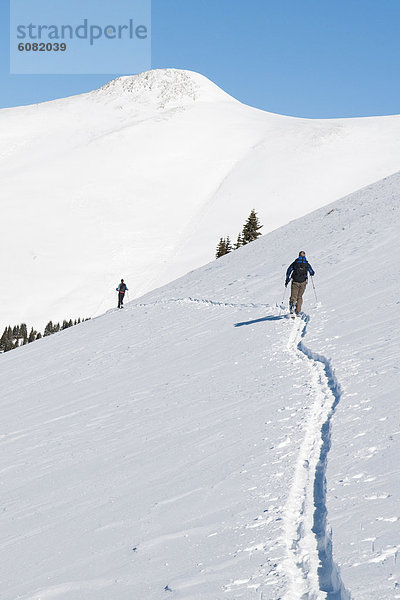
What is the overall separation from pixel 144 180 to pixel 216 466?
388ft

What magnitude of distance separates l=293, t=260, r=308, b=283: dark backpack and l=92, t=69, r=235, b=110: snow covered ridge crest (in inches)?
6284

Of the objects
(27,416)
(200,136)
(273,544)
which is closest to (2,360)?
(27,416)

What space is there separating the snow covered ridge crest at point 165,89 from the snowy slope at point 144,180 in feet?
2.23

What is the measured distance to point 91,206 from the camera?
109 metres

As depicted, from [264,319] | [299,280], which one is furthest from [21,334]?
[299,280]

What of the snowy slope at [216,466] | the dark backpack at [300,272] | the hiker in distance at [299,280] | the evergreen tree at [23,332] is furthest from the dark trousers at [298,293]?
the evergreen tree at [23,332]

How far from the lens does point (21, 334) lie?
61.8 m

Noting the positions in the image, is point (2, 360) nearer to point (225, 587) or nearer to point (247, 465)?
point (247, 465)

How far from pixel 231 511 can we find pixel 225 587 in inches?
51.5

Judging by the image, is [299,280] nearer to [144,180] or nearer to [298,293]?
[298,293]

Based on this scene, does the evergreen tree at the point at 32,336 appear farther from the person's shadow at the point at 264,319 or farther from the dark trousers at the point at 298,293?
the dark trousers at the point at 298,293

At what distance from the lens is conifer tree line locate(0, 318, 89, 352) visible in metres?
57.4

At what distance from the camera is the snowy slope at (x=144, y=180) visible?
81.5 metres

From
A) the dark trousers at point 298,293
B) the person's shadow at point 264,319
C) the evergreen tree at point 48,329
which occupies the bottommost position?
the person's shadow at point 264,319
